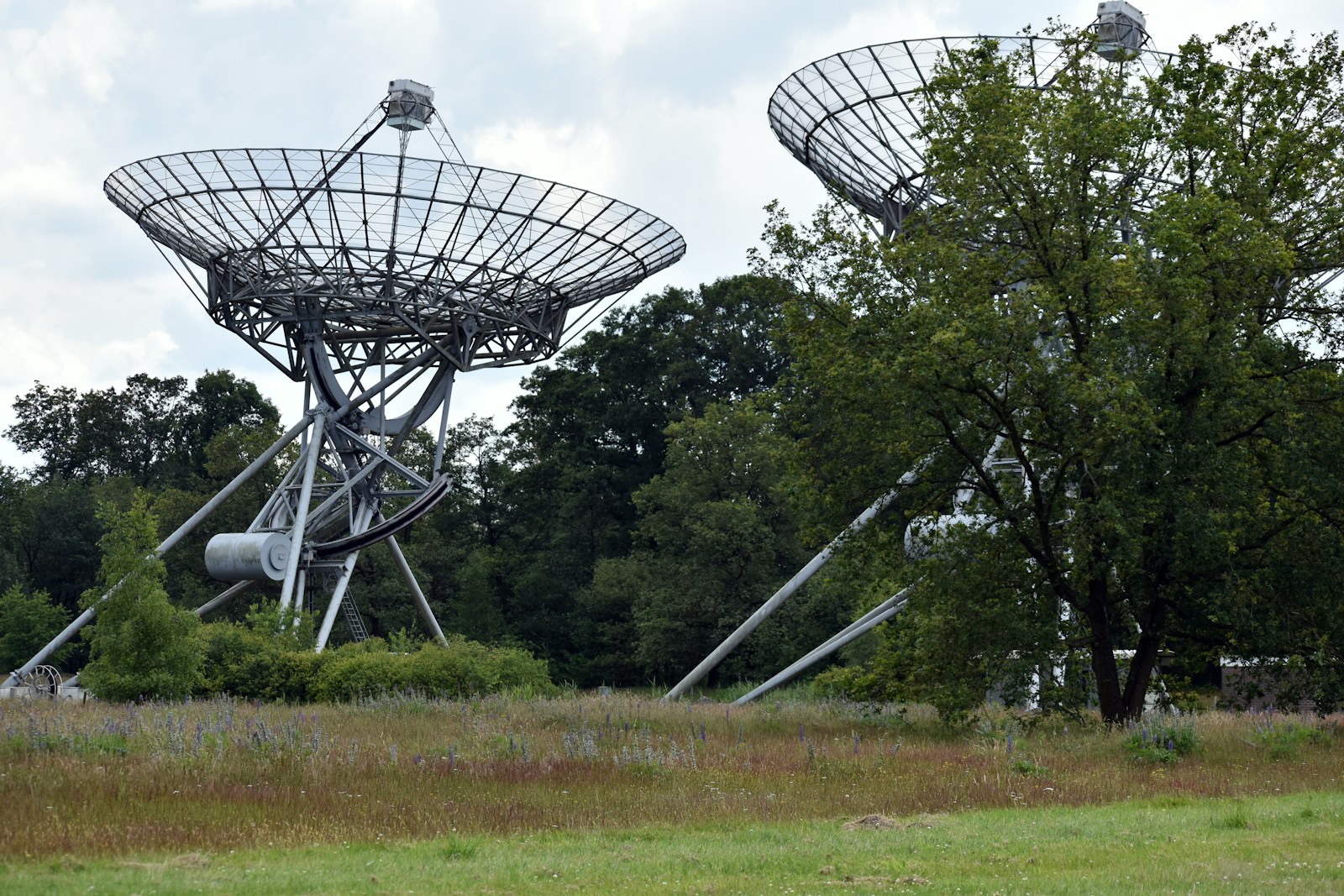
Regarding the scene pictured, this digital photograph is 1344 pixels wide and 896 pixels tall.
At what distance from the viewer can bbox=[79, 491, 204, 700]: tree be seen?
26.6 m

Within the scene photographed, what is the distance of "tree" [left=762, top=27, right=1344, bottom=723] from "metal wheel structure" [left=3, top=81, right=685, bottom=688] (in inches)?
682

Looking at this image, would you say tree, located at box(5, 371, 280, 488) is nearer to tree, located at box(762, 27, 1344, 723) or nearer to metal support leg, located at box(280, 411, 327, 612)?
metal support leg, located at box(280, 411, 327, 612)

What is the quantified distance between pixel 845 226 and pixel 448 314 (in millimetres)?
19853

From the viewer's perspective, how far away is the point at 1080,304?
63.4 ft

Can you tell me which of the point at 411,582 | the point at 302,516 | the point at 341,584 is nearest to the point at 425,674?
the point at 302,516

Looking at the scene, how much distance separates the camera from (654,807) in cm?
1305

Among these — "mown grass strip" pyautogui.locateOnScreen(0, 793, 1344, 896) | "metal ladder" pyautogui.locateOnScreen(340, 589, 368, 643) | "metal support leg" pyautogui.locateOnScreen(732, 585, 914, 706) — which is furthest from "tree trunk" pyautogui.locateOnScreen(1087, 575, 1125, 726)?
"metal ladder" pyautogui.locateOnScreen(340, 589, 368, 643)

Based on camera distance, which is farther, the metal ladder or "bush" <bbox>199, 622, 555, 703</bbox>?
the metal ladder

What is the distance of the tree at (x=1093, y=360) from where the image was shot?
725 inches

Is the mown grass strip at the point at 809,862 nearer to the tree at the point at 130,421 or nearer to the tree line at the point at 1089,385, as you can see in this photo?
the tree line at the point at 1089,385

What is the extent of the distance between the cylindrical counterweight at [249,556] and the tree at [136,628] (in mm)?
11168

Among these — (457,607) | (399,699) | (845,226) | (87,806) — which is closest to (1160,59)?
(845,226)

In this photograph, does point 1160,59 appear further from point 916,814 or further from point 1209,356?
point 916,814

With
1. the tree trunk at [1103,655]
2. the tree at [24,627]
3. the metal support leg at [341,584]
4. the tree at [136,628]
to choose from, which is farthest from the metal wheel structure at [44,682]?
the tree trunk at [1103,655]
